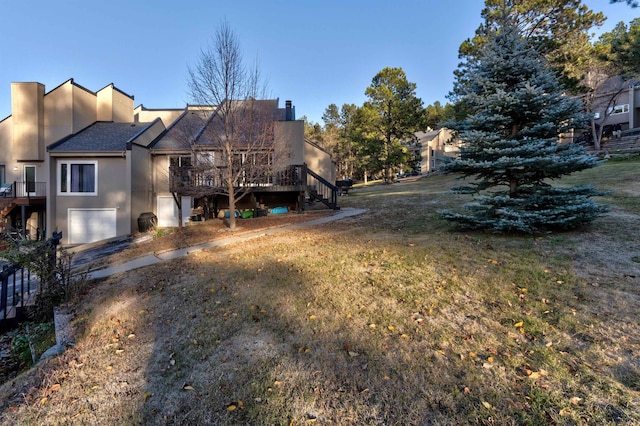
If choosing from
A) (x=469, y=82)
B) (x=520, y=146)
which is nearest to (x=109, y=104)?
(x=469, y=82)

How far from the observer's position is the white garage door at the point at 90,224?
15.9m

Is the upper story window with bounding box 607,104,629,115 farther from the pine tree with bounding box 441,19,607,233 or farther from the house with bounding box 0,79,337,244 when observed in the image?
the pine tree with bounding box 441,19,607,233

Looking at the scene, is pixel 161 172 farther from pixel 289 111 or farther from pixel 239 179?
pixel 289 111

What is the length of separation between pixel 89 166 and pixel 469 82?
58.2ft

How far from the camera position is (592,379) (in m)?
2.78

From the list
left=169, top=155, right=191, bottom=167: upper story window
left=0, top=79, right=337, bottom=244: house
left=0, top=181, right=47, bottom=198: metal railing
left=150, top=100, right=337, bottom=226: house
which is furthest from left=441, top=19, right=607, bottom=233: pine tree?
left=0, top=181, right=47, bottom=198: metal railing

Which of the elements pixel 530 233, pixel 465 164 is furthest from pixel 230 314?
pixel 530 233

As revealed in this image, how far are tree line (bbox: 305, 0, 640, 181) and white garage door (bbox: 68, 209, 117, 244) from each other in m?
16.3

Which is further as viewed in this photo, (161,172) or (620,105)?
(620,105)

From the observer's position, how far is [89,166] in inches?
635

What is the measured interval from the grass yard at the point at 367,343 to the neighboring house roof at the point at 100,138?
41.6 feet

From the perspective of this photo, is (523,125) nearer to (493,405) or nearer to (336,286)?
(336,286)

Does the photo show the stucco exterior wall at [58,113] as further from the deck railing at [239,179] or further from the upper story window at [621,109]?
the upper story window at [621,109]

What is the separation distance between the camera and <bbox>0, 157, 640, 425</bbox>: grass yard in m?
2.65
